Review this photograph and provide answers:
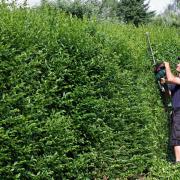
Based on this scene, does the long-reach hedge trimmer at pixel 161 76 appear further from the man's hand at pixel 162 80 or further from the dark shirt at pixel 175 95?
the dark shirt at pixel 175 95

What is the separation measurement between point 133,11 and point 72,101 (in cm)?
2584

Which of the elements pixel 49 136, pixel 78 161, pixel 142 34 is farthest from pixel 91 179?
pixel 142 34

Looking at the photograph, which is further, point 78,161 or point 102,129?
point 102,129

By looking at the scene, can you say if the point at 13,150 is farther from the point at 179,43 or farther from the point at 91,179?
the point at 179,43

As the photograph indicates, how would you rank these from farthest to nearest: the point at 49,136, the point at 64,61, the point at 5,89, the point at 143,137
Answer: the point at 143,137
the point at 64,61
the point at 49,136
the point at 5,89

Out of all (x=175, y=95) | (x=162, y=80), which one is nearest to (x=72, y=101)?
(x=162, y=80)

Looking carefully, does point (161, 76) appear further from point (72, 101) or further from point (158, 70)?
point (72, 101)

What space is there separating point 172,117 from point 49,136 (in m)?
3.64

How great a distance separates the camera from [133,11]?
101 feet

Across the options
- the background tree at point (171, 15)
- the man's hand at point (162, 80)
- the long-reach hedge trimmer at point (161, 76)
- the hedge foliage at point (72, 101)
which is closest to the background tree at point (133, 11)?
the background tree at point (171, 15)

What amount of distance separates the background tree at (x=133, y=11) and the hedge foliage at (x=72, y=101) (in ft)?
75.9

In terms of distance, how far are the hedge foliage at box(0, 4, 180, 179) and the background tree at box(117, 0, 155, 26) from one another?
23127 mm

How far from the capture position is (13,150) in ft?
16.1

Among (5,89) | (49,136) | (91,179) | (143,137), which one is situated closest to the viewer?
(5,89)
